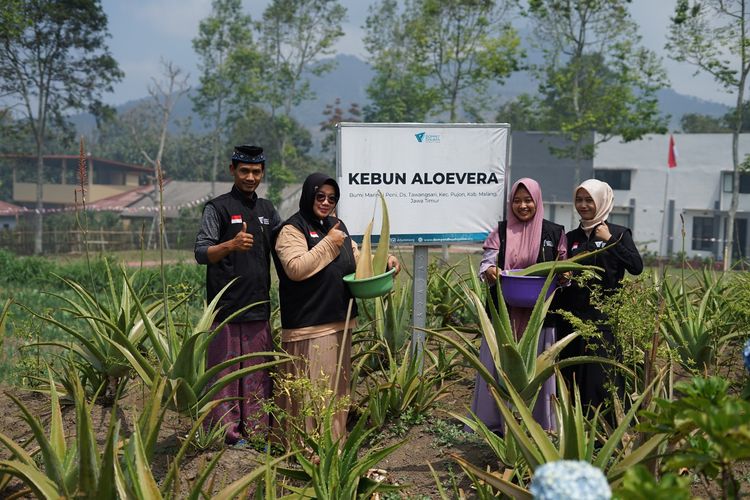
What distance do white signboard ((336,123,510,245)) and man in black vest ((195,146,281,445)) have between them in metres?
0.86

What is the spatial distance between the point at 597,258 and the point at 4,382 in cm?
425

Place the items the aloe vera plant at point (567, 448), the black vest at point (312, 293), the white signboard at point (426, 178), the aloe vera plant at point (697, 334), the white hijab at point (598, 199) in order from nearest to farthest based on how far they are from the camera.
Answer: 1. the aloe vera plant at point (567, 448)
2. the black vest at point (312, 293)
3. the white hijab at point (598, 199)
4. the aloe vera plant at point (697, 334)
5. the white signboard at point (426, 178)

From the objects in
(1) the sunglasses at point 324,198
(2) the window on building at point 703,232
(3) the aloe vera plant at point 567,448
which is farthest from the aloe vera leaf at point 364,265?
(2) the window on building at point 703,232

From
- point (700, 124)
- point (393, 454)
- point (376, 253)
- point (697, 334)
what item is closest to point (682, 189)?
point (697, 334)

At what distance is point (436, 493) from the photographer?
3.93m

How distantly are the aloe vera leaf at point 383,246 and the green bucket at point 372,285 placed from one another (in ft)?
1.34

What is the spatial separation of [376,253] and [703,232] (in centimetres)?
3431

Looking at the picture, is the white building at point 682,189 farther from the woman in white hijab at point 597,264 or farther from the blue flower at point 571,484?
the blue flower at point 571,484

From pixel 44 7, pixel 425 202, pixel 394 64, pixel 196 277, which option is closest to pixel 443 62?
pixel 394 64

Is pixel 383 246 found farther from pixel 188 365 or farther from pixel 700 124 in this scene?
pixel 700 124

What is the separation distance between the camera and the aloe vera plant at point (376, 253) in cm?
454

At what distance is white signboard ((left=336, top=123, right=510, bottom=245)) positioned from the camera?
208 inches

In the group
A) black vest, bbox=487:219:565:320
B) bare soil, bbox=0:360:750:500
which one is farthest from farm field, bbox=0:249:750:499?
black vest, bbox=487:219:565:320

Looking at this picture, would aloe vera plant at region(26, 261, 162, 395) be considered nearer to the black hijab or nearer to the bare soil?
the bare soil
